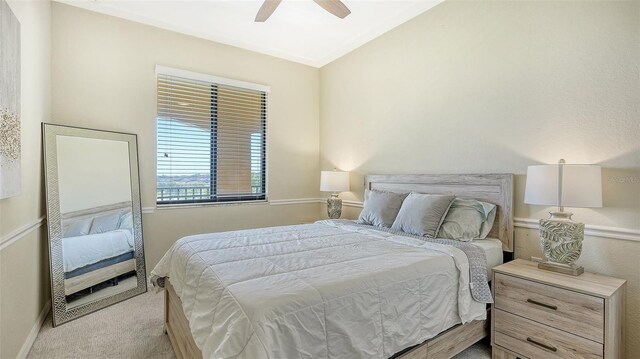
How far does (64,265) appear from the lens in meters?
2.57

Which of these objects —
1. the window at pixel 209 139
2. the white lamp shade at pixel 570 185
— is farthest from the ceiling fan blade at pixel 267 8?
the white lamp shade at pixel 570 185

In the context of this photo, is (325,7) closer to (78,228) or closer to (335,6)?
(335,6)

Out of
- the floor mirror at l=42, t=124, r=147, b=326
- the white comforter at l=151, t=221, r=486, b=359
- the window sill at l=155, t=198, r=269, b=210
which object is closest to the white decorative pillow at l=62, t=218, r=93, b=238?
the floor mirror at l=42, t=124, r=147, b=326

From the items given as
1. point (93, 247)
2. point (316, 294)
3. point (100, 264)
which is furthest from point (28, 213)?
point (316, 294)

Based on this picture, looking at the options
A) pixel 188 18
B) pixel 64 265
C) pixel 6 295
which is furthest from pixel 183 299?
pixel 188 18

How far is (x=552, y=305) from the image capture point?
1.71 m

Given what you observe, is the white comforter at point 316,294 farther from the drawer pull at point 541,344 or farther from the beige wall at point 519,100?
the beige wall at point 519,100

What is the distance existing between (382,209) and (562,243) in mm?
1395

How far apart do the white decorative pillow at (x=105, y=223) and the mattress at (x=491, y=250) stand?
3281 mm

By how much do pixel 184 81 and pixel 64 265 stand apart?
7.32ft

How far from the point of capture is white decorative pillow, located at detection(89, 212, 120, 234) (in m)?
2.83

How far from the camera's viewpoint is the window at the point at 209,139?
11.4 feet

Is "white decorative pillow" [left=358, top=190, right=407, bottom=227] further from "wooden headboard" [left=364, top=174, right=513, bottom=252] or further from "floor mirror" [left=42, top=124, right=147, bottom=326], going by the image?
"floor mirror" [left=42, top=124, right=147, bottom=326]

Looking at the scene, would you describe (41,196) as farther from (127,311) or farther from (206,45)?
(206,45)
